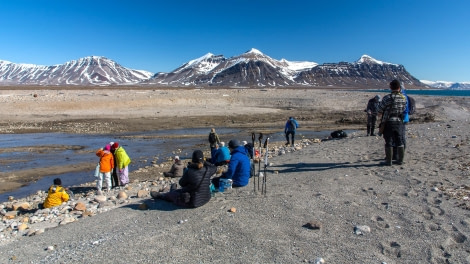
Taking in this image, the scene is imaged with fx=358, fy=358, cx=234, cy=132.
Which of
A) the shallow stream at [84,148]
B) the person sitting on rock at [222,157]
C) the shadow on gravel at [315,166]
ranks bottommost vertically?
the shallow stream at [84,148]

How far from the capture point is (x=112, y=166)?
39.0 feet

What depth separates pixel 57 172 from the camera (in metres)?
15.0

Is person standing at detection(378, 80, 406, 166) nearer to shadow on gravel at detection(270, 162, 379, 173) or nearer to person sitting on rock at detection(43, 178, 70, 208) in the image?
shadow on gravel at detection(270, 162, 379, 173)

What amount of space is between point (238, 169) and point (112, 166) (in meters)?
5.36

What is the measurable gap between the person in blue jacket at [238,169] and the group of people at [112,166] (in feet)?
15.8

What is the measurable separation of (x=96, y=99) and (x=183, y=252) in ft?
139

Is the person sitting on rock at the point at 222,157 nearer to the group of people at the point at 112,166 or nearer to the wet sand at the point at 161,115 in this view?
the group of people at the point at 112,166

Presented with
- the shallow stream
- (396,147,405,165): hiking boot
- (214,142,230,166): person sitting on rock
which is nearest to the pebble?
(396,147,405,165): hiking boot

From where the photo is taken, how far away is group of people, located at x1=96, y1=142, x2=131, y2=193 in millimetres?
11609

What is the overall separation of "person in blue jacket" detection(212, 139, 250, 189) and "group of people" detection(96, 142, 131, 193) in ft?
15.8

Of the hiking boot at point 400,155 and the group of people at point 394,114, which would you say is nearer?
the group of people at point 394,114

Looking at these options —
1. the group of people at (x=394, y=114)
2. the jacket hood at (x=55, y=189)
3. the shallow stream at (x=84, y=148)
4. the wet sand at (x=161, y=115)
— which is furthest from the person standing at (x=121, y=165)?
the wet sand at (x=161, y=115)

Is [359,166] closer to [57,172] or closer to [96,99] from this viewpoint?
[57,172]

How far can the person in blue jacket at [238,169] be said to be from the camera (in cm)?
841
